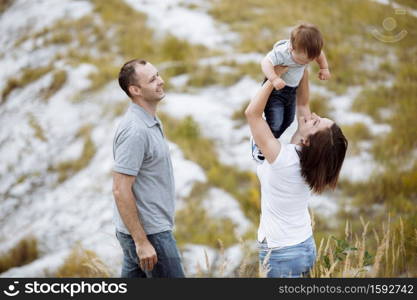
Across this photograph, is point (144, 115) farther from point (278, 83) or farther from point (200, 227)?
point (200, 227)

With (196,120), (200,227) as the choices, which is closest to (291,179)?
(200,227)

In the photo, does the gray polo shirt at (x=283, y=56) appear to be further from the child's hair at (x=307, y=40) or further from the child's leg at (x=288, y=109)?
the child's leg at (x=288, y=109)

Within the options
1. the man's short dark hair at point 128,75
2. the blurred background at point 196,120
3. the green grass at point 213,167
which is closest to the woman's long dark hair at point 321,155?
the blurred background at point 196,120

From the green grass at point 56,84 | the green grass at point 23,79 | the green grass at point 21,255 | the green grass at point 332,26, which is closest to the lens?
the green grass at point 21,255

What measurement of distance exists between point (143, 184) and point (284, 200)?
818 millimetres

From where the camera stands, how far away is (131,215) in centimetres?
290

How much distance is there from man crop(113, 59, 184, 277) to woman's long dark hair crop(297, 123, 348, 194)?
2.73 feet

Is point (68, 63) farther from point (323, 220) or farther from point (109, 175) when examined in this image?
point (323, 220)

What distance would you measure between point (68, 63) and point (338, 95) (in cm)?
518

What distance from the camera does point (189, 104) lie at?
334 inches

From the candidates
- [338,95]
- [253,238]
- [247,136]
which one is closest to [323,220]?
[253,238]

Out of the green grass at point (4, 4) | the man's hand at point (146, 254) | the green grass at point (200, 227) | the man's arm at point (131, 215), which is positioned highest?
the green grass at point (4, 4)

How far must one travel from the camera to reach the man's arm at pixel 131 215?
289 centimetres

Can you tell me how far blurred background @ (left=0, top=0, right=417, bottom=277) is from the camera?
6.12m
